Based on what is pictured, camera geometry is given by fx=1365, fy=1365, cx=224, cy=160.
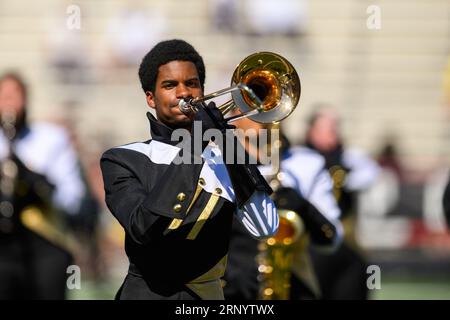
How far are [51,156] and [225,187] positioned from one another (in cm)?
328

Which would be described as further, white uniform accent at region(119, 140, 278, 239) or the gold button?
white uniform accent at region(119, 140, 278, 239)

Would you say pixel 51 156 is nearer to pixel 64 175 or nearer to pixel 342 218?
pixel 64 175

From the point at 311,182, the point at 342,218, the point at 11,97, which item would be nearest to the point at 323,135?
the point at 342,218

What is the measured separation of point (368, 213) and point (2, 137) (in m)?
7.10

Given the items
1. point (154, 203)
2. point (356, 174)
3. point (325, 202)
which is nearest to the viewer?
point (154, 203)

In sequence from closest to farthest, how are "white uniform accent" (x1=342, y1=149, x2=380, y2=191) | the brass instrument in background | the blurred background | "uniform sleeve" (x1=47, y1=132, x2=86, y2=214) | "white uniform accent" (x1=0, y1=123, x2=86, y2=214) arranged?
1. the brass instrument in background
2. "white uniform accent" (x1=0, y1=123, x2=86, y2=214)
3. "uniform sleeve" (x1=47, y1=132, x2=86, y2=214)
4. "white uniform accent" (x1=342, y1=149, x2=380, y2=191)
5. the blurred background

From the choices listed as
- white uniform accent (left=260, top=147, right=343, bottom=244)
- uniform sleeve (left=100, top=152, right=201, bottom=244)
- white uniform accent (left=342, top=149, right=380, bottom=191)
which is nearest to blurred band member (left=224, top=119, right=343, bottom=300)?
white uniform accent (left=260, top=147, right=343, bottom=244)

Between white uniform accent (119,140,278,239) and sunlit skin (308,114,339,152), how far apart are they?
4498mm

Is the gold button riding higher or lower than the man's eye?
lower

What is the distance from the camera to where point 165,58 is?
4.38 meters

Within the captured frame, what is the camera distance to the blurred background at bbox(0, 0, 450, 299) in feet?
46.2

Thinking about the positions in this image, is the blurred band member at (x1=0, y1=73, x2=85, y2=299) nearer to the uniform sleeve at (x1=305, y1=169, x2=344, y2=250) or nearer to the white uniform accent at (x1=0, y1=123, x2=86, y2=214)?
the white uniform accent at (x1=0, y1=123, x2=86, y2=214)

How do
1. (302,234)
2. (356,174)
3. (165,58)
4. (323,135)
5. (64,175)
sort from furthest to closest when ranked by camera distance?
1. (356,174)
2. (323,135)
3. (64,175)
4. (302,234)
5. (165,58)

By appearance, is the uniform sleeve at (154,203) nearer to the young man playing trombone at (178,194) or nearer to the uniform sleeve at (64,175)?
the young man playing trombone at (178,194)
